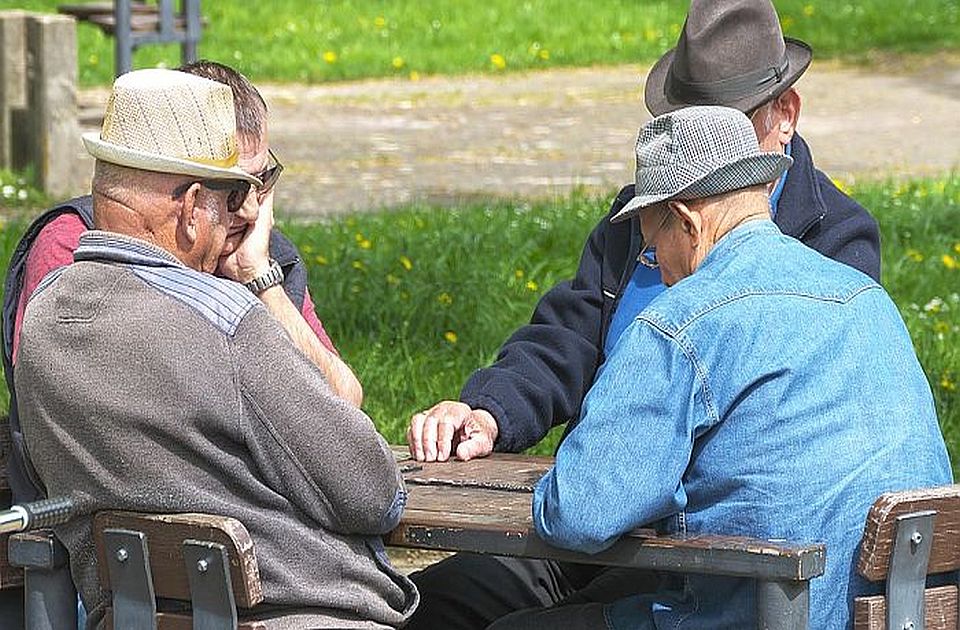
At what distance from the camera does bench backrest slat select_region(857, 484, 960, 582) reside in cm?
293

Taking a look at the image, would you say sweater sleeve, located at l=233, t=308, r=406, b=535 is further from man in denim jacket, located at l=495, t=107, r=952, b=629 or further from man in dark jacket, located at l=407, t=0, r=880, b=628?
man in dark jacket, located at l=407, t=0, r=880, b=628

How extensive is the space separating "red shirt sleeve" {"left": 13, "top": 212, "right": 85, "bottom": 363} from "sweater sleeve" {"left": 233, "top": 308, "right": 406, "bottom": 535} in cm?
76

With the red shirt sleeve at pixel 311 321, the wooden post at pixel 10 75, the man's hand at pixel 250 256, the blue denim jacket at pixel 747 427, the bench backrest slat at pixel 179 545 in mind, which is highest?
the blue denim jacket at pixel 747 427

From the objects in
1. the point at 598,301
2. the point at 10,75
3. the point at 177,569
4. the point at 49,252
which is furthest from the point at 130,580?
the point at 10,75

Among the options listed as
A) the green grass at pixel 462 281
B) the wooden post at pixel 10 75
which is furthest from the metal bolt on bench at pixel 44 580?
the wooden post at pixel 10 75

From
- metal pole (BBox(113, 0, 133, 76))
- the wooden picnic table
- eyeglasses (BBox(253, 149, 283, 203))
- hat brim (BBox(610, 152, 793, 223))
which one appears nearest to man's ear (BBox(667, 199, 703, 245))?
hat brim (BBox(610, 152, 793, 223))

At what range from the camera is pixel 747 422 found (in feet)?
9.75

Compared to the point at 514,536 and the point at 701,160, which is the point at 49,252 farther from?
the point at 701,160

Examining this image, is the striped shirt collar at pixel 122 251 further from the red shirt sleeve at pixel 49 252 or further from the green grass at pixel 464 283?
the green grass at pixel 464 283

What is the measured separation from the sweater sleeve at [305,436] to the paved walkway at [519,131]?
6.59 m

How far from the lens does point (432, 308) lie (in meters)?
7.00

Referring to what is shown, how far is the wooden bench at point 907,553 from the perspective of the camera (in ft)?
9.65

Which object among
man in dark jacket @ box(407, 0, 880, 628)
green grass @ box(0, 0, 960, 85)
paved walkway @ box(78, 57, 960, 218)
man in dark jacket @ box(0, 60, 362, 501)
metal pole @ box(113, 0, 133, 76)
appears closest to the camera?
man in dark jacket @ box(0, 60, 362, 501)

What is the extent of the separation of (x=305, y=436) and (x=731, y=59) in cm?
152
